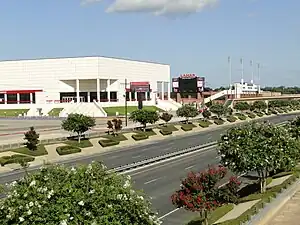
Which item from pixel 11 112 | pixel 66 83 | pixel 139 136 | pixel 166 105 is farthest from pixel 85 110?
pixel 139 136

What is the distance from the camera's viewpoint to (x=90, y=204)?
12539mm

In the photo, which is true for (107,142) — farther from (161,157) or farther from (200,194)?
(200,194)

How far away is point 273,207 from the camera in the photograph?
30.1 meters

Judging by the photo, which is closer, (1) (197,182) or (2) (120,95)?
(1) (197,182)

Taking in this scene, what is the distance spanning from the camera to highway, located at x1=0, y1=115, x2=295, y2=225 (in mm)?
32406

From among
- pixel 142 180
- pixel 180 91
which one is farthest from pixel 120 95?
pixel 142 180

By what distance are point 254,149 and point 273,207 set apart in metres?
5.12

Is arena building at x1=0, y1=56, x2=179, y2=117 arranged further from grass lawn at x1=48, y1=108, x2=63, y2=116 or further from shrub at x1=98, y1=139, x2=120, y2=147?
shrub at x1=98, y1=139, x2=120, y2=147

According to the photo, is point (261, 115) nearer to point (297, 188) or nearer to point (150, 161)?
point (150, 161)

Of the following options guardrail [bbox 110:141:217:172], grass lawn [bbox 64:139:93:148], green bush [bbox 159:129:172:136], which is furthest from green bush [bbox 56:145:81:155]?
green bush [bbox 159:129:172:136]

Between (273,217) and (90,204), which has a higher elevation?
→ (90,204)

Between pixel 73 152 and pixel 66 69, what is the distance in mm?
91738

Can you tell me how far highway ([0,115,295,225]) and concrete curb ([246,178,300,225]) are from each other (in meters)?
4.39

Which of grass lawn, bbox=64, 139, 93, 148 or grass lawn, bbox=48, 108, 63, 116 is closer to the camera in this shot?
grass lawn, bbox=64, 139, 93, 148
